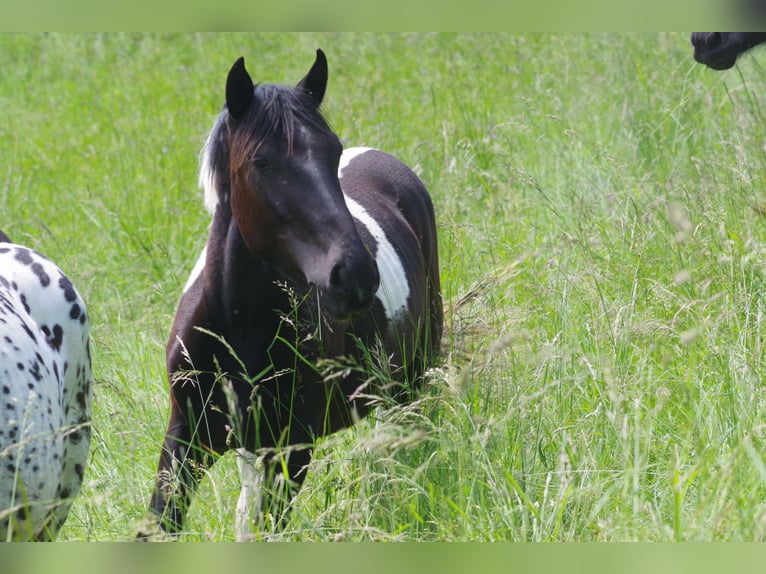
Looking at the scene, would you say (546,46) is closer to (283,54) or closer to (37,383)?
(283,54)

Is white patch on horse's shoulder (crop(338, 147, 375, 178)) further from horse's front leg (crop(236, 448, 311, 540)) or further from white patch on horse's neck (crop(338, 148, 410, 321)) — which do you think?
horse's front leg (crop(236, 448, 311, 540))

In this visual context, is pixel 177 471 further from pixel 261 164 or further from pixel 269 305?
pixel 261 164

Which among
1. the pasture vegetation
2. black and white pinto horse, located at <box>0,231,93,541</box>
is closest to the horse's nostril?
the pasture vegetation

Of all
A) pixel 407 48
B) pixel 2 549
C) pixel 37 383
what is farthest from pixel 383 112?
pixel 2 549

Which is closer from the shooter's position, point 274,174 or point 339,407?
point 274,174

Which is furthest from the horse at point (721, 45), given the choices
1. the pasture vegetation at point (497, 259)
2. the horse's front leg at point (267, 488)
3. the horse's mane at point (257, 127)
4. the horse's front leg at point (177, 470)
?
the horse's front leg at point (177, 470)

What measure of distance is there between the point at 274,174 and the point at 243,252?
16.1 inches

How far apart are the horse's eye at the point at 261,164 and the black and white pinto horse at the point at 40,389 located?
38.6 inches

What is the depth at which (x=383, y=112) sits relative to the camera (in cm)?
830

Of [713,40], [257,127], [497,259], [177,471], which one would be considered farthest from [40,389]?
[497,259]

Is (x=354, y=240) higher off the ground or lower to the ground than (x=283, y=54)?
lower

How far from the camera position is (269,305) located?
3.53m

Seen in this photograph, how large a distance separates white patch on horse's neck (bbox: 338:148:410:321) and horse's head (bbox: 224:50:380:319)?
95cm

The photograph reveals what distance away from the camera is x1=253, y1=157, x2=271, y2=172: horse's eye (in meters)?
3.24
